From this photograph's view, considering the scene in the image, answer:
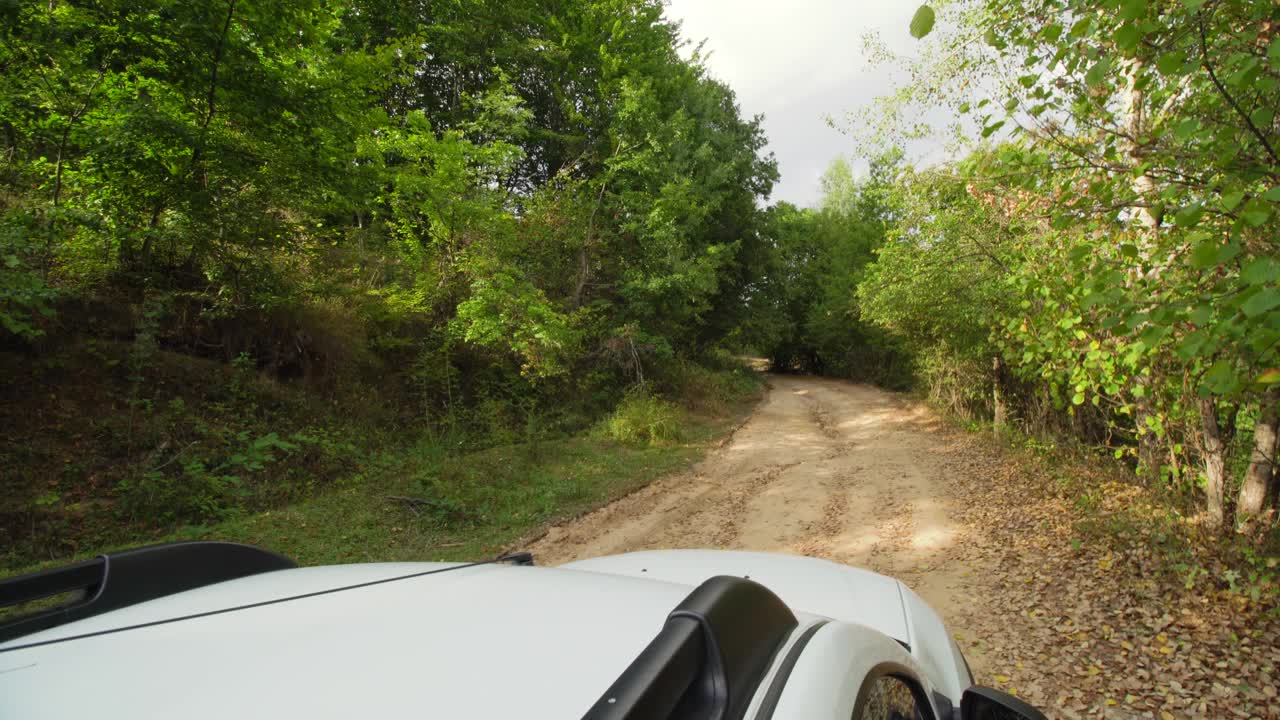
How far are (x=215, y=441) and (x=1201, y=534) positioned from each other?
12.4 meters

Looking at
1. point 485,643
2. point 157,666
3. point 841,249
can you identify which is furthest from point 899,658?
point 841,249

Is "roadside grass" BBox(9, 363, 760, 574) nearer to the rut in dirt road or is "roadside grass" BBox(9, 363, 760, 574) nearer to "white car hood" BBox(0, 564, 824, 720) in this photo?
the rut in dirt road

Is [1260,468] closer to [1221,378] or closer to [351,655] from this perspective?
[1221,378]

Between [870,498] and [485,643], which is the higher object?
[485,643]

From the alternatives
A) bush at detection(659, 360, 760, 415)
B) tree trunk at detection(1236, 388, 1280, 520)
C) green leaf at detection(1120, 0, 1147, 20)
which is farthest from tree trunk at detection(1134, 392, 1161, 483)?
bush at detection(659, 360, 760, 415)

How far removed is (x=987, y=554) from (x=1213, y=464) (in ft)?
7.59

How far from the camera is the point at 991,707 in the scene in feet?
5.22

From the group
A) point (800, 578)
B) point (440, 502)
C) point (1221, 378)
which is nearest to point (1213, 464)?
point (1221, 378)

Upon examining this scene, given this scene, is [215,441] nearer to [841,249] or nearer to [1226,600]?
[1226,600]

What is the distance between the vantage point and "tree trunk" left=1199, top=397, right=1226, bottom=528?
17.0ft

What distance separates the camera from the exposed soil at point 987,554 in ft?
11.6

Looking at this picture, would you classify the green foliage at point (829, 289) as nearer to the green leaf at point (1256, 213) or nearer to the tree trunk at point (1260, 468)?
the tree trunk at point (1260, 468)

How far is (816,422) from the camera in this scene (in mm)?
15773

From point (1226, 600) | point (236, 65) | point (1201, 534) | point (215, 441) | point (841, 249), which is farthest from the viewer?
point (841, 249)
